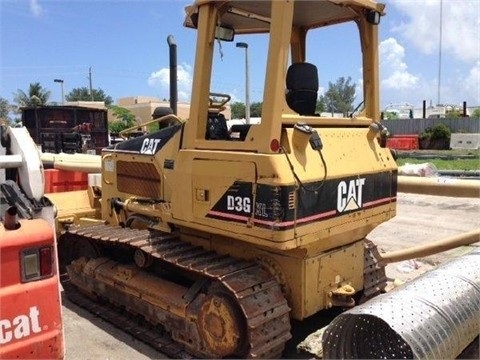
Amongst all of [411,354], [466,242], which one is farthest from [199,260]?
[466,242]

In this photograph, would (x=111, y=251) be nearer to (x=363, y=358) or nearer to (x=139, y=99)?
(x=363, y=358)

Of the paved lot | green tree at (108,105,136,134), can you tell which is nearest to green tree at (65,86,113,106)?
green tree at (108,105,136,134)

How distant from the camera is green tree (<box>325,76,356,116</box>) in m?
4.62

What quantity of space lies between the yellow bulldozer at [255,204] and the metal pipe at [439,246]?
13.3 inches

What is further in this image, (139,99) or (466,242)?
(139,99)

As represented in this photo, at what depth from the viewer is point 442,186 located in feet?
16.4

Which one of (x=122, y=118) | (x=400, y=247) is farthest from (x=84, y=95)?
(x=400, y=247)

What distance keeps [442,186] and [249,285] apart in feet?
8.09

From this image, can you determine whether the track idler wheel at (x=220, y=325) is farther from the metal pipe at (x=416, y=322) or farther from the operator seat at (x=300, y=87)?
the operator seat at (x=300, y=87)

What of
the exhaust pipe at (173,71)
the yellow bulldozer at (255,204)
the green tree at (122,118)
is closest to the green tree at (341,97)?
the yellow bulldozer at (255,204)

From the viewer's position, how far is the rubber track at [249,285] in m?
3.58

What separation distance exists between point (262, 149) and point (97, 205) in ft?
11.7

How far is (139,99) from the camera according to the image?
6594 centimetres

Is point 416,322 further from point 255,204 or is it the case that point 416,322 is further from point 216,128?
point 216,128
